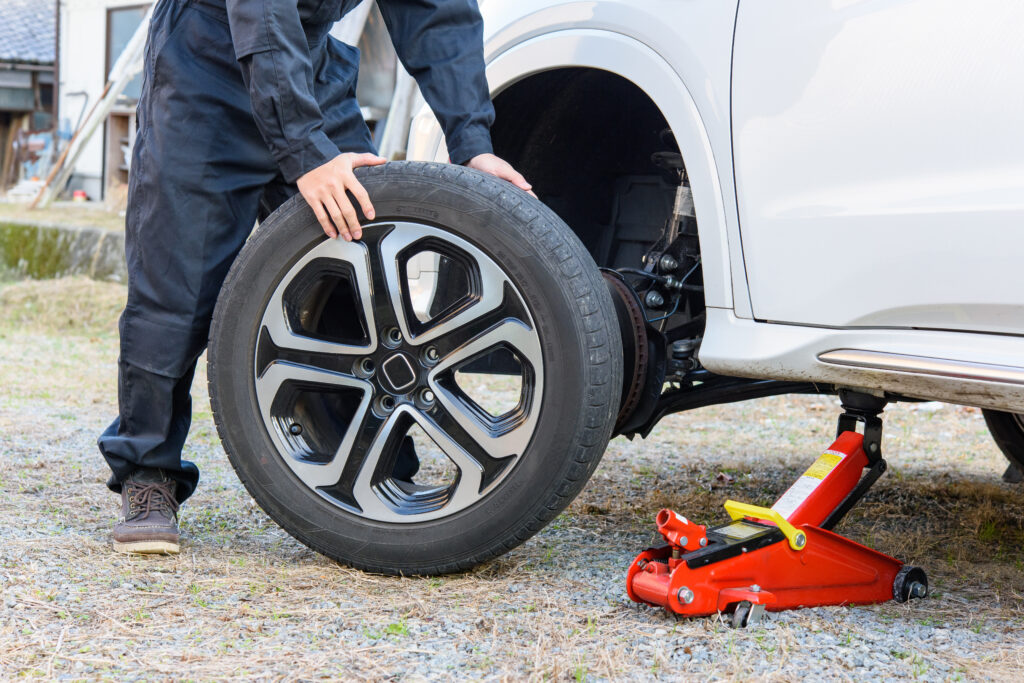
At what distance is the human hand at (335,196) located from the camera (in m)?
2.06

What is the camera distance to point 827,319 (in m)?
1.95

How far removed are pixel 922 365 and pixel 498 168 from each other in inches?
38.5

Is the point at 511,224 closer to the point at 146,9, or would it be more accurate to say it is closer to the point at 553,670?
the point at 553,670

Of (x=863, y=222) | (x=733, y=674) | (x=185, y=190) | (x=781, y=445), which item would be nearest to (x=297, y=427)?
(x=185, y=190)

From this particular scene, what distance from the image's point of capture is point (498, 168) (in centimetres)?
232

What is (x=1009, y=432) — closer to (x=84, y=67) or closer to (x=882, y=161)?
(x=882, y=161)

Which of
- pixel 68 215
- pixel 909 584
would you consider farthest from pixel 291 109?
pixel 68 215

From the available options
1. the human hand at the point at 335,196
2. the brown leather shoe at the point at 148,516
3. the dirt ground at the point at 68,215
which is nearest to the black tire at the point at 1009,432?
the human hand at the point at 335,196

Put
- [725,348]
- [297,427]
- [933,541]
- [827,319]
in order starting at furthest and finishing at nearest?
[933,541]
[297,427]
[725,348]
[827,319]

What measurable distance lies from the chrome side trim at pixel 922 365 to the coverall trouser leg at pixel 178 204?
48.3 inches

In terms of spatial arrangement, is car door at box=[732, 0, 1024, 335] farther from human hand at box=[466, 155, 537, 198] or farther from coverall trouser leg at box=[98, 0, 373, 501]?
coverall trouser leg at box=[98, 0, 373, 501]

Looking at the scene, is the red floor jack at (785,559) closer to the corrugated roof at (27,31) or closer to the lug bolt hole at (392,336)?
the lug bolt hole at (392,336)

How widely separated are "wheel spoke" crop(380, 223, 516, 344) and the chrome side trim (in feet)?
2.07

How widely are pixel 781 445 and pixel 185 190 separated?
102 inches
